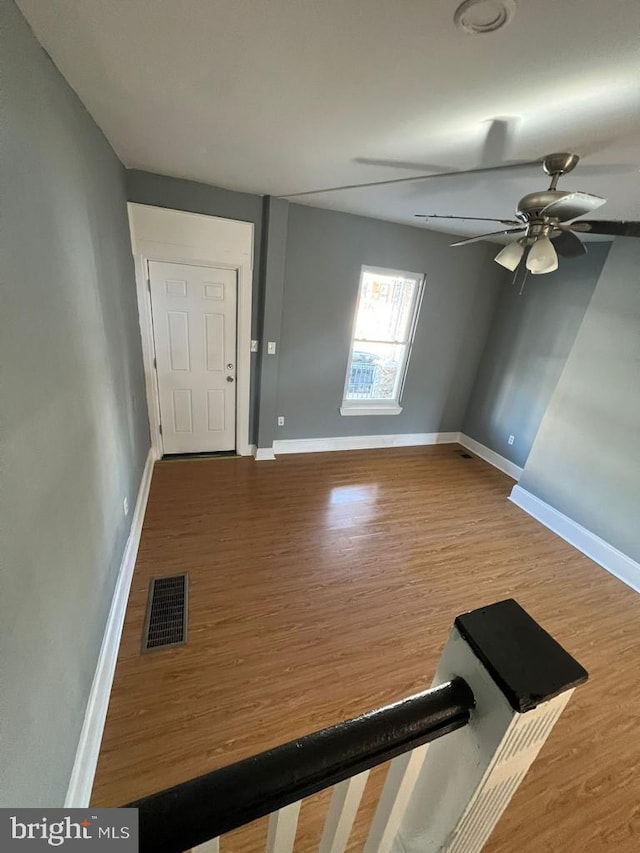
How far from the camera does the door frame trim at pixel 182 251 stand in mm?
2766

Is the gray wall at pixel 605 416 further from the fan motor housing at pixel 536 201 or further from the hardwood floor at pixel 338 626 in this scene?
the fan motor housing at pixel 536 201

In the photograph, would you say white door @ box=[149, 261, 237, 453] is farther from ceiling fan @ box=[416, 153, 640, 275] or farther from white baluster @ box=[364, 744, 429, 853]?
white baluster @ box=[364, 744, 429, 853]

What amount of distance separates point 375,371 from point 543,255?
2501 mm

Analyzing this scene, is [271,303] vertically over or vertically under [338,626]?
over

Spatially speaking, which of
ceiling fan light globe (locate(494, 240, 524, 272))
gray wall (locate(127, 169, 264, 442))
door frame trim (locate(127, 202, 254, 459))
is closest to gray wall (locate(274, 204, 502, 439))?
gray wall (locate(127, 169, 264, 442))

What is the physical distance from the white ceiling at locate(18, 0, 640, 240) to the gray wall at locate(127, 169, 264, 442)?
571 mm

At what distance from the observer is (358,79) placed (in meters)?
1.24

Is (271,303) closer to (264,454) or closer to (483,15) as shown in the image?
(264,454)

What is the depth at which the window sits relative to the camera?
3.83 metres

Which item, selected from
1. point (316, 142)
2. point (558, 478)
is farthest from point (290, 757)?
point (558, 478)

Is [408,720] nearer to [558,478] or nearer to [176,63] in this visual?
[176,63]

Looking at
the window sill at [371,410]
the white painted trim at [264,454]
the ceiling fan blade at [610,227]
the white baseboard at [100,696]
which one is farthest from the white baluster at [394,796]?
the window sill at [371,410]

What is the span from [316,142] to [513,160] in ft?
3.36

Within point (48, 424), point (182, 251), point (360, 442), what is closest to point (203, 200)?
point (182, 251)
